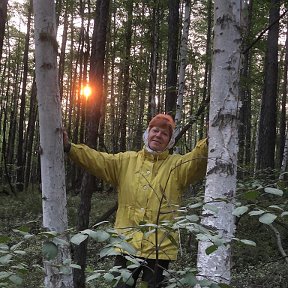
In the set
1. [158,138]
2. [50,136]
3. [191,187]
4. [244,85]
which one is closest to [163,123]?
[158,138]

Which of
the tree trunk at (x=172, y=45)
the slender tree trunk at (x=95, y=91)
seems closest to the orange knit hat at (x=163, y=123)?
the slender tree trunk at (x=95, y=91)

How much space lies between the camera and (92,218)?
10.9 m

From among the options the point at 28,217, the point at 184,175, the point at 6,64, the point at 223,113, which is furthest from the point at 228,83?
the point at 6,64

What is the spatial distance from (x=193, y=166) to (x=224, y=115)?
0.61m

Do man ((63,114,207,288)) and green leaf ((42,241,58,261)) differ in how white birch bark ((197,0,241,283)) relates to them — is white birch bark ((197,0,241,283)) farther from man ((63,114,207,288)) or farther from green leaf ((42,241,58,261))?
green leaf ((42,241,58,261))

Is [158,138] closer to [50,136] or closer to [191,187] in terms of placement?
[50,136]

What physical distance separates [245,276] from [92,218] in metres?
5.37

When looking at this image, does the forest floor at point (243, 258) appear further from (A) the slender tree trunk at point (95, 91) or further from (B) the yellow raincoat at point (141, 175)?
(B) the yellow raincoat at point (141, 175)

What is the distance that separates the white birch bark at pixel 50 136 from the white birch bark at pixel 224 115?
87 cm

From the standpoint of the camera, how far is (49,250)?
Answer: 4.03 ft

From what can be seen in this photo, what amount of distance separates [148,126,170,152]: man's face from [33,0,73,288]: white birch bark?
1033mm

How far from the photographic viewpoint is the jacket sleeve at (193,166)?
2.90 meters

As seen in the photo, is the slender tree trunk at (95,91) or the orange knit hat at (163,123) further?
the slender tree trunk at (95,91)

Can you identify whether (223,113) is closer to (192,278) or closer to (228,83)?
(228,83)
